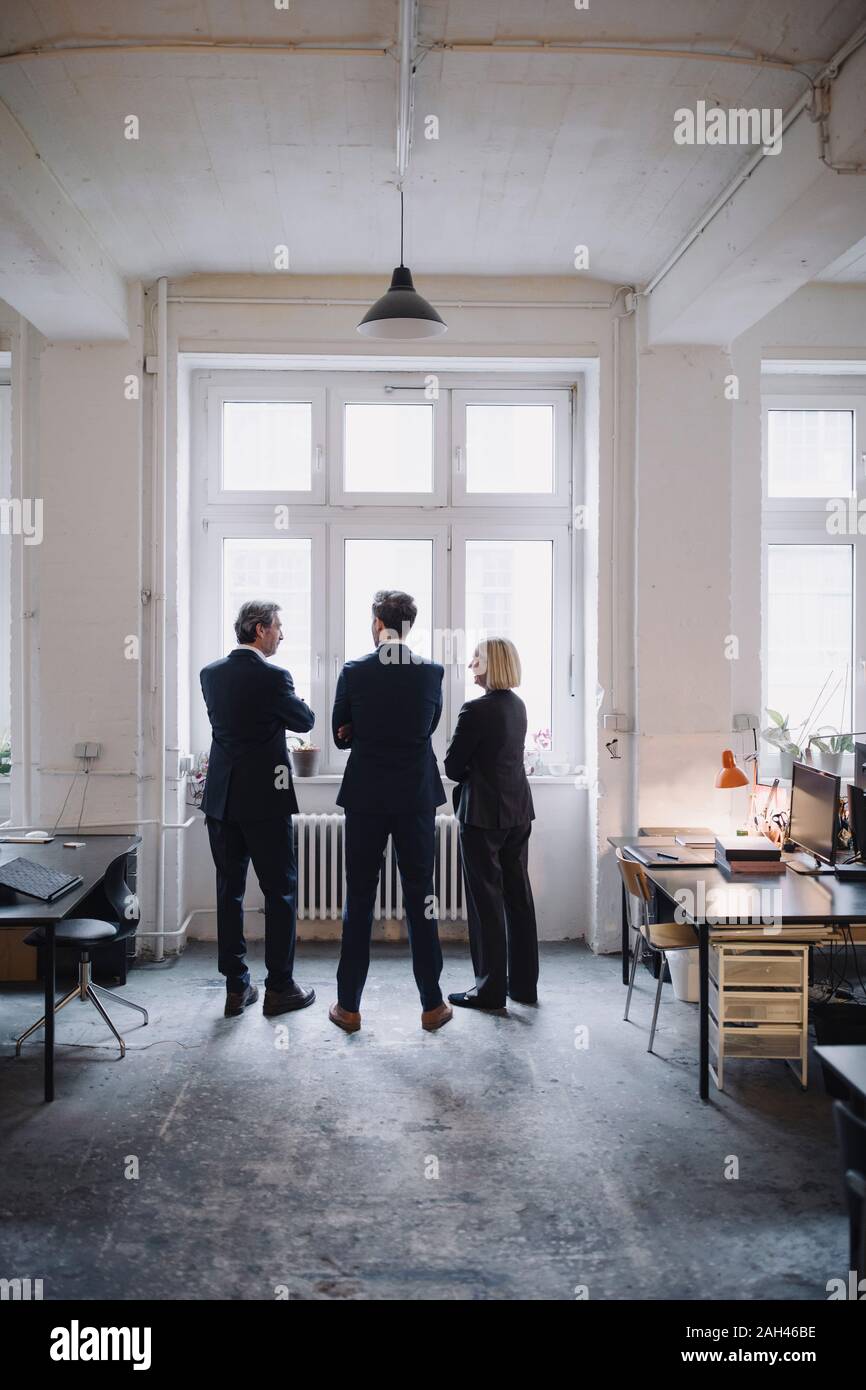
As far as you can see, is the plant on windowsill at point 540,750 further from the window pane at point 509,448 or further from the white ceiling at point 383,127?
the white ceiling at point 383,127

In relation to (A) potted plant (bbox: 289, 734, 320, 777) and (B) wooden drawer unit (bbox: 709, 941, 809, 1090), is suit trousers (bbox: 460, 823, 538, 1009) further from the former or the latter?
(A) potted plant (bbox: 289, 734, 320, 777)

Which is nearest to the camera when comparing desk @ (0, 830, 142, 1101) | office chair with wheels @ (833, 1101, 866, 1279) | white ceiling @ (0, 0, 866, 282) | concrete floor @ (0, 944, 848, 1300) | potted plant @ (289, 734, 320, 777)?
office chair with wheels @ (833, 1101, 866, 1279)

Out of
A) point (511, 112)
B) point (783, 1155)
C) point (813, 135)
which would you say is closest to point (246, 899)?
point (783, 1155)

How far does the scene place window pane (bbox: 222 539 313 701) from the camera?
5875mm

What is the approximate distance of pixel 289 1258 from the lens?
2.73 metres

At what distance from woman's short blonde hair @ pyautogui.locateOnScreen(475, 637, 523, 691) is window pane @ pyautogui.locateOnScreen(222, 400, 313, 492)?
184 centimetres

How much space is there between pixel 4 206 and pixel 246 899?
368 cm

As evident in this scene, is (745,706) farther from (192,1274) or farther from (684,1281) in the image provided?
(192,1274)

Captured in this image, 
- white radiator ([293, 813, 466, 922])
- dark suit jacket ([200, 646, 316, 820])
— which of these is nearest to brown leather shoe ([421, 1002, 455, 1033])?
dark suit jacket ([200, 646, 316, 820])

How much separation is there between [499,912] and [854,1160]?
2.63 m

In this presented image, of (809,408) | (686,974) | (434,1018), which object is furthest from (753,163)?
(434,1018)

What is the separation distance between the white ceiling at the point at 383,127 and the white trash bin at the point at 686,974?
3237 mm

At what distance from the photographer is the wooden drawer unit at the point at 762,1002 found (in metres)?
3.74

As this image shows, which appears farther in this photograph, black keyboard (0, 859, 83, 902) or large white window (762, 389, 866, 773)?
large white window (762, 389, 866, 773)
